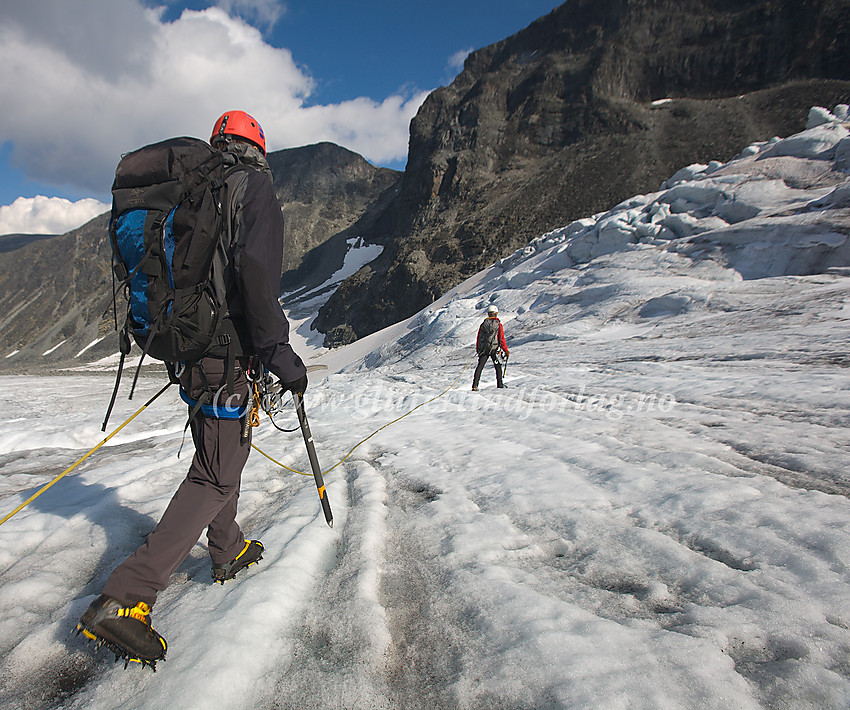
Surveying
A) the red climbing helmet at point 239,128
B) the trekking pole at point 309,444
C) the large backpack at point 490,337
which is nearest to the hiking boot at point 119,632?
the trekking pole at point 309,444

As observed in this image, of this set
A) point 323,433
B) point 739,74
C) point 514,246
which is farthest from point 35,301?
point 739,74

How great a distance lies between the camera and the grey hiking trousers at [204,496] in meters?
1.96

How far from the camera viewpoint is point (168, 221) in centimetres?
201

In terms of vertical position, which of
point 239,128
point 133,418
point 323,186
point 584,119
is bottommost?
point 133,418

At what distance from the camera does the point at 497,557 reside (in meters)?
2.53

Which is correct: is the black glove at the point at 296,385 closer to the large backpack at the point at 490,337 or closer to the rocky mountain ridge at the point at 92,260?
the large backpack at the point at 490,337

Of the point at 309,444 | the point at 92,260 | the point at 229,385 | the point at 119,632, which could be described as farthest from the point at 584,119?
the point at 92,260

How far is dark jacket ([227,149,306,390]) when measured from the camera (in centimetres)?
206

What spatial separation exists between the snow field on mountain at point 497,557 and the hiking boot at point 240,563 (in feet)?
0.20

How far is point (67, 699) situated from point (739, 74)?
87790mm

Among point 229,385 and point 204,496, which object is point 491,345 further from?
point 204,496

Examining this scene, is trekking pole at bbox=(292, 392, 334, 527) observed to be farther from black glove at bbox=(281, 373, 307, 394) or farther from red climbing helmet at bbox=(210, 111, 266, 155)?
Result: red climbing helmet at bbox=(210, 111, 266, 155)

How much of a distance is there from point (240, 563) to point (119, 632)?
0.74 m

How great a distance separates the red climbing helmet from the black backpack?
423 millimetres
